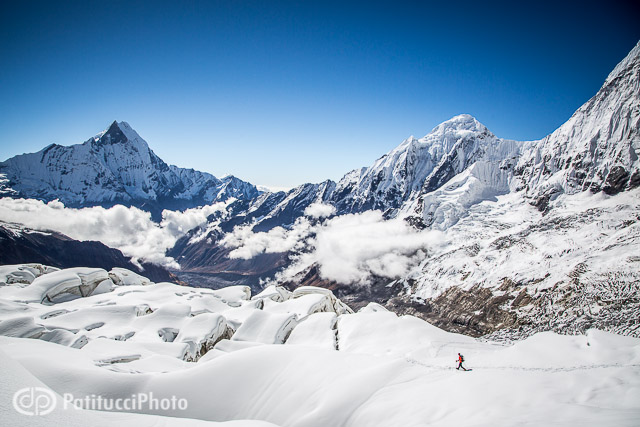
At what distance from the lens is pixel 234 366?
19.5m

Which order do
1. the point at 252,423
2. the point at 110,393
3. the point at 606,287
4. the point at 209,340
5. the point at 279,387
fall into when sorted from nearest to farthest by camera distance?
the point at 252,423 < the point at 110,393 < the point at 279,387 < the point at 209,340 < the point at 606,287

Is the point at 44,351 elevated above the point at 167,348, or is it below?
above

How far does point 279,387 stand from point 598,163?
24441cm

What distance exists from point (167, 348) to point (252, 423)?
31.3 meters

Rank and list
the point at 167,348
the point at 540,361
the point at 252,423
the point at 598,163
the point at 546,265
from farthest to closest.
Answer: the point at 598,163, the point at 546,265, the point at 167,348, the point at 540,361, the point at 252,423

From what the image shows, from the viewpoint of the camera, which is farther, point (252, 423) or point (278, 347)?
point (278, 347)

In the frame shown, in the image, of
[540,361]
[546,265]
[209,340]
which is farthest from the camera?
[546,265]

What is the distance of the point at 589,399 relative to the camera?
1311 centimetres

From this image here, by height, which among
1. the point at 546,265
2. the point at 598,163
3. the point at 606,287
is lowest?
the point at 606,287

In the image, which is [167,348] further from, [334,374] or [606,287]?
[606,287]

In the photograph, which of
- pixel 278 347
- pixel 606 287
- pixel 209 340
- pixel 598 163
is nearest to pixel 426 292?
pixel 606 287

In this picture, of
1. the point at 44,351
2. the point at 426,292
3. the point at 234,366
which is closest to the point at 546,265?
the point at 426,292

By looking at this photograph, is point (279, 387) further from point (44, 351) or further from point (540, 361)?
point (540, 361)

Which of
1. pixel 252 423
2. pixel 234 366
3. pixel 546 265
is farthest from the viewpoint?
pixel 546 265
